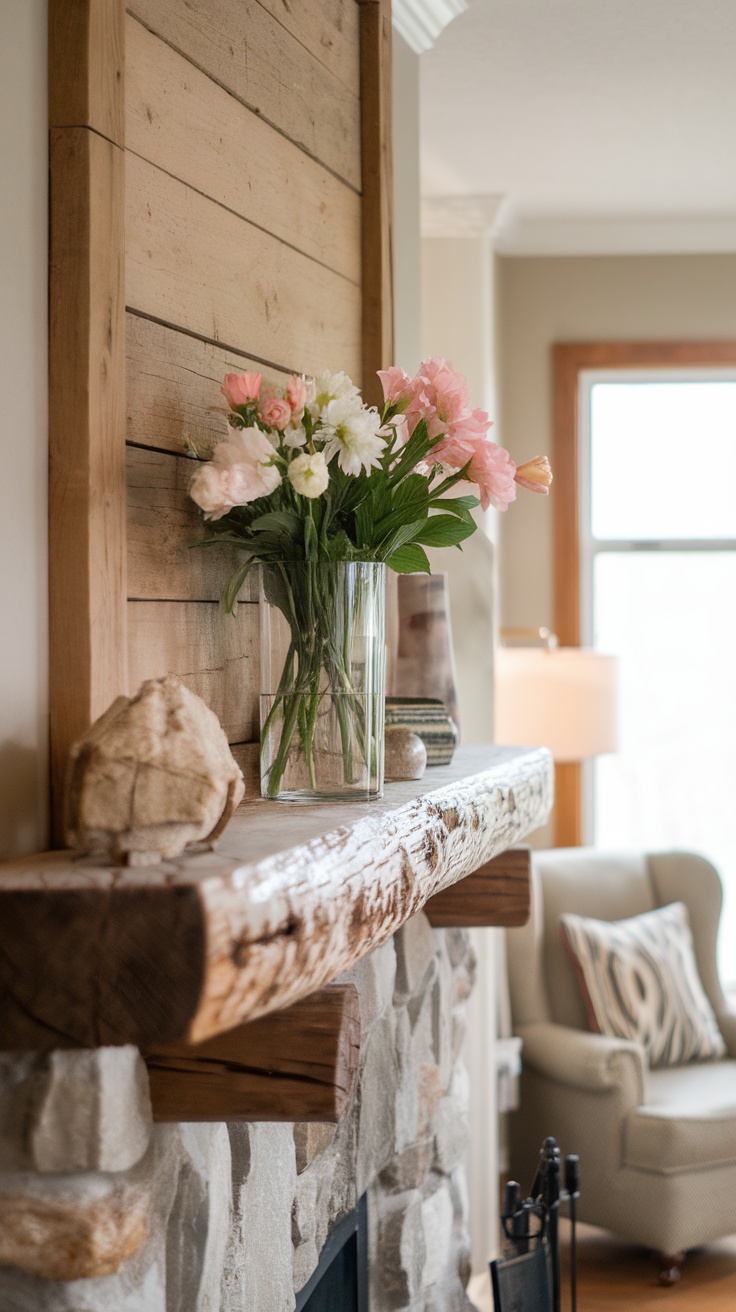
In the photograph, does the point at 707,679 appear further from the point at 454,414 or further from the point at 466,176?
the point at 454,414

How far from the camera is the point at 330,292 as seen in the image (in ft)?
6.21

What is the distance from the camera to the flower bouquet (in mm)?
1358

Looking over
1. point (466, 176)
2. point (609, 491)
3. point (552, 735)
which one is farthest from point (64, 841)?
point (609, 491)

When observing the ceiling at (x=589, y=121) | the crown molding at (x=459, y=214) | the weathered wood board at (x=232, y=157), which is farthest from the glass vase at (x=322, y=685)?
the crown molding at (x=459, y=214)

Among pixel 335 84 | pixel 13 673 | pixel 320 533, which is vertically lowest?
pixel 13 673

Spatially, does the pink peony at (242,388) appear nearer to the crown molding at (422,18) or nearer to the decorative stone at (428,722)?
the decorative stone at (428,722)

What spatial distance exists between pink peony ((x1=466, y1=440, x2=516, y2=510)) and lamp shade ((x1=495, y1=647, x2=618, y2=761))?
2.16 meters

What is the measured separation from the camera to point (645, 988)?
368 centimetres

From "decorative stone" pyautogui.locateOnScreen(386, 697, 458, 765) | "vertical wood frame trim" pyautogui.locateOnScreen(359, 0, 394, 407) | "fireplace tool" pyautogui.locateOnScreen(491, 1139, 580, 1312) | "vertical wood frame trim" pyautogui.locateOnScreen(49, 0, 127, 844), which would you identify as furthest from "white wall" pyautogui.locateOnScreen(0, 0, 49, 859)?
"fireplace tool" pyautogui.locateOnScreen(491, 1139, 580, 1312)

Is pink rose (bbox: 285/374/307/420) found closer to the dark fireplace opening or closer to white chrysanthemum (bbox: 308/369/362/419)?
white chrysanthemum (bbox: 308/369/362/419)

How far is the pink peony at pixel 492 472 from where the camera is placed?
4.80 feet

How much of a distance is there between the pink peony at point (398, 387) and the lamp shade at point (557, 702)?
2224mm

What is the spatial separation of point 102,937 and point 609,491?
390 cm

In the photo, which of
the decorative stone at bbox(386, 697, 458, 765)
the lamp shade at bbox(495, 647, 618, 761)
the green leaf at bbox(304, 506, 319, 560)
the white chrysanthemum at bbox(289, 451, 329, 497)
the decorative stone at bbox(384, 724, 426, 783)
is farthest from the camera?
the lamp shade at bbox(495, 647, 618, 761)
